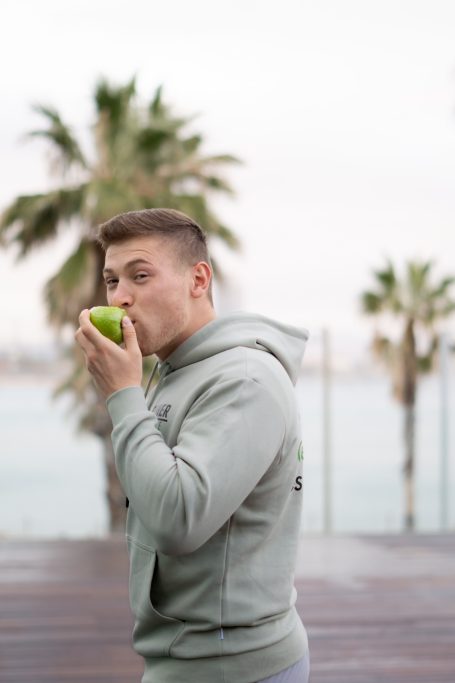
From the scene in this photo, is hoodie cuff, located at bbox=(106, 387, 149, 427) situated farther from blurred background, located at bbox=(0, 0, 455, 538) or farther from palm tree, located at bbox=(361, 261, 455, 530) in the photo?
palm tree, located at bbox=(361, 261, 455, 530)

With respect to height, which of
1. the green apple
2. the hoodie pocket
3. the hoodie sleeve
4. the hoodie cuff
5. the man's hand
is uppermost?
the green apple

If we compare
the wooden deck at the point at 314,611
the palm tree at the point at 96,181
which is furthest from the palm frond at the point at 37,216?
the wooden deck at the point at 314,611

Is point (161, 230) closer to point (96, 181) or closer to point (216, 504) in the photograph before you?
point (216, 504)

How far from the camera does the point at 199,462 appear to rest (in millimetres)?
983

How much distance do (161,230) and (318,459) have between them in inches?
196

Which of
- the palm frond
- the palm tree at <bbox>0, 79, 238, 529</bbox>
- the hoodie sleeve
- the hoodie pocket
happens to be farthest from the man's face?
the palm frond

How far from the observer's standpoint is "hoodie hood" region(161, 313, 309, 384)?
1.14 metres

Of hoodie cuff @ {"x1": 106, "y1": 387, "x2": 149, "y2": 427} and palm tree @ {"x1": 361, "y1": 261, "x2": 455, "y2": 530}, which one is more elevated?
palm tree @ {"x1": 361, "y1": 261, "x2": 455, "y2": 530}

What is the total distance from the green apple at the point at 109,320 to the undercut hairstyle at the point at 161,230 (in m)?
0.10

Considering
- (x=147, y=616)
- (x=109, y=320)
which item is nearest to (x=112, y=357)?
(x=109, y=320)

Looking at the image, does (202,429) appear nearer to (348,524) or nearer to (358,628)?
(358,628)

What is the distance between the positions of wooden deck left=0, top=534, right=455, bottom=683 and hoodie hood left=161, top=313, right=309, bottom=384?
215cm

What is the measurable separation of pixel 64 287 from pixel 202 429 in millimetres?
9296

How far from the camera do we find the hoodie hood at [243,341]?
44.8 inches
